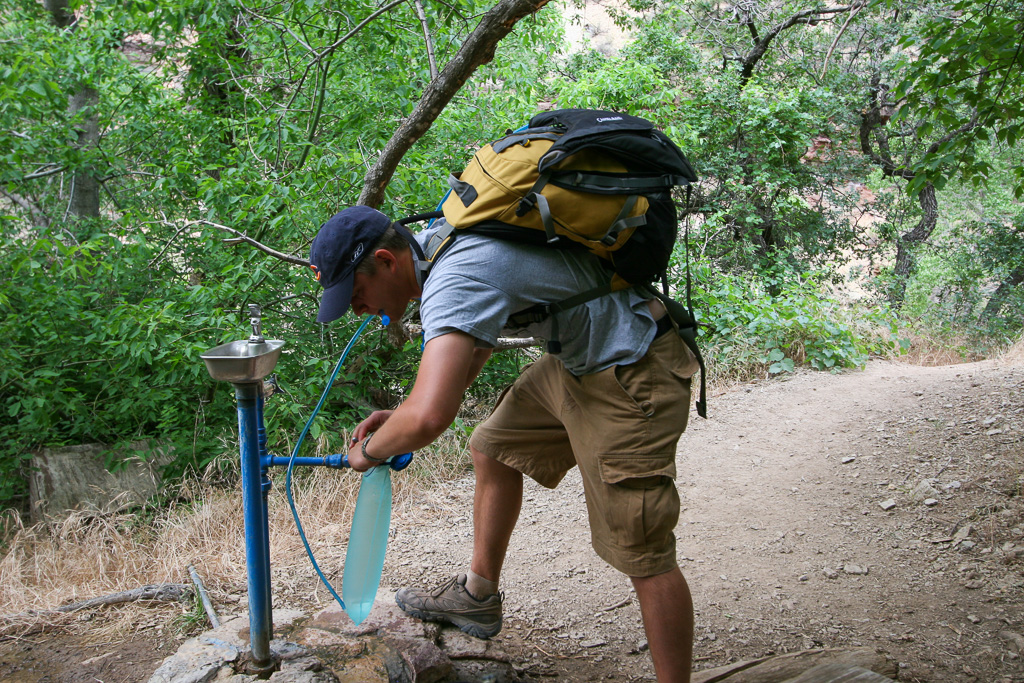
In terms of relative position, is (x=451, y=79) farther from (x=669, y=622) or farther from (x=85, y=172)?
(x=85, y=172)

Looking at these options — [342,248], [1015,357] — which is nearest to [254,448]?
[342,248]

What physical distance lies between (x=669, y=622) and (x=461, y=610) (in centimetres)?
85

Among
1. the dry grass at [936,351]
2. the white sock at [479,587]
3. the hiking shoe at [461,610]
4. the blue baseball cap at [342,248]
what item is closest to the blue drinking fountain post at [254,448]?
the blue baseball cap at [342,248]

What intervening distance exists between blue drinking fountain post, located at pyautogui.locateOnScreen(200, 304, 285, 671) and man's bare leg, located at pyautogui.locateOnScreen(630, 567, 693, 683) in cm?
102

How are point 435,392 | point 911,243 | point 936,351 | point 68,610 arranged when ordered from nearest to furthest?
point 435,392, point 68,610, point 936,351, point 911,243

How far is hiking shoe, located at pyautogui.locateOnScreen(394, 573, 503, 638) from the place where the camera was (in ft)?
7.94

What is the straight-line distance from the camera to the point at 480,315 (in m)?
1.63

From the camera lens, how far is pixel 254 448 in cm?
187

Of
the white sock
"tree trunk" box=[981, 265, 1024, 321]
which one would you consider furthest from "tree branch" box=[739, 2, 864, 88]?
the white sock

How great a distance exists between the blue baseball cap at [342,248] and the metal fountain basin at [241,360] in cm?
16

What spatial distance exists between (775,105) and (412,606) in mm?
9185

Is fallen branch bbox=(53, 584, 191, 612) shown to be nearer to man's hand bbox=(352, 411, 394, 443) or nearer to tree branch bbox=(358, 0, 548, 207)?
man's hand bbox=(352, 411, 394, 443)

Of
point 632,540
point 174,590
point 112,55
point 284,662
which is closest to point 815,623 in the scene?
point 632,540

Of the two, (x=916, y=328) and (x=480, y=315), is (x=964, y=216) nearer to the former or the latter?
(x=916, y=328)
